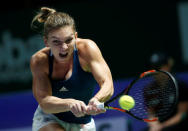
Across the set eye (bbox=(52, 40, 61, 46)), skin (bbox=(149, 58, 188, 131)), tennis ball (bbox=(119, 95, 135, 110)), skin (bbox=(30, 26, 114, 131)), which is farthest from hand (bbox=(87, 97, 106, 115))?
skin (bbox=(149, 58, 188, 131))

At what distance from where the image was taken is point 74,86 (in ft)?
13.0

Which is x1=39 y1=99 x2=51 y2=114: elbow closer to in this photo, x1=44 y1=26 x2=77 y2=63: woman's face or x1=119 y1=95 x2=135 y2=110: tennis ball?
x1=44 y1=26 x2=77 y2=63: woman's face

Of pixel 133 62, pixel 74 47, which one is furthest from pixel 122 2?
pixel 74 47

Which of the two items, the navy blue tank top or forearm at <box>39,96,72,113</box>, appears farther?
the navy blue tank top

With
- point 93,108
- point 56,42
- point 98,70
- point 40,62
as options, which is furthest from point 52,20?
point 93,108

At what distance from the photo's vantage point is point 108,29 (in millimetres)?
7660

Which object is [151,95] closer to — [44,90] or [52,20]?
[44,90]

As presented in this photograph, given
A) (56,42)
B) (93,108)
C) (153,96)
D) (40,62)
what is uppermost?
(56,42)

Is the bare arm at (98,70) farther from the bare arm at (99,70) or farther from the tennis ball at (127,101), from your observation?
the tennis ball at (127,101)

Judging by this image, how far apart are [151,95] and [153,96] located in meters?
0.02

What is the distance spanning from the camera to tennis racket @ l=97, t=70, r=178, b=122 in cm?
392

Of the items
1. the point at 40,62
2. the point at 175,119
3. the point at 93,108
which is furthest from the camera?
the point at 175,119

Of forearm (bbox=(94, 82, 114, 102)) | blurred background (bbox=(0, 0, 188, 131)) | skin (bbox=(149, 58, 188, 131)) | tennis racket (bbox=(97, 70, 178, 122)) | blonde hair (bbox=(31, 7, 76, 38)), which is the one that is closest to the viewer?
forearm (bbox=(94, 82, 114, 102))

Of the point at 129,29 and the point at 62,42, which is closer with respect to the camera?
the point at 62,42
